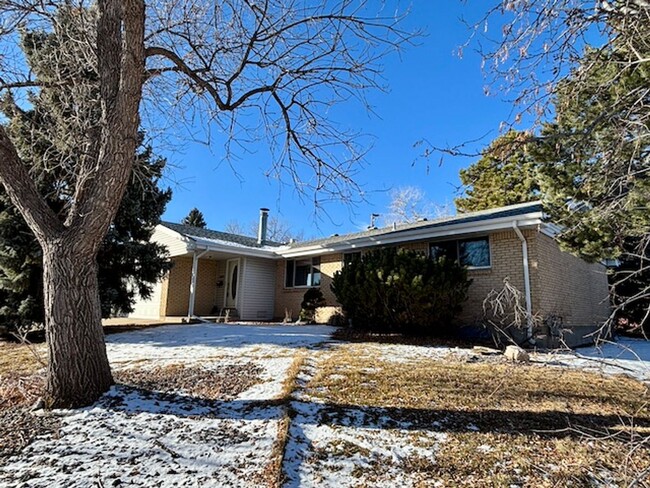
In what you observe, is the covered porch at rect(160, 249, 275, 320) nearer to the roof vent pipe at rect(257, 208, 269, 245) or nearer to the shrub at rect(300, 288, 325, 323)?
the roof vent pipe at rect(257, 208, 269, 245)

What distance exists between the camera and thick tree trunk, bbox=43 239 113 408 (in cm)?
379

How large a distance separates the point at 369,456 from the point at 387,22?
434 centimetres

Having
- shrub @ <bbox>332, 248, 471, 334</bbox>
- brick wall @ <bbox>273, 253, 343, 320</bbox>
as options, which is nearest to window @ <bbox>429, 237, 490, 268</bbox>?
shrub @ <bbox>332, 248, 471, 334</bbox>

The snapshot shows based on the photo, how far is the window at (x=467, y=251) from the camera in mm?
9867

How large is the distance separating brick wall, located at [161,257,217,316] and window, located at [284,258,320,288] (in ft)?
11.9

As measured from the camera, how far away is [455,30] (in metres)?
3.98

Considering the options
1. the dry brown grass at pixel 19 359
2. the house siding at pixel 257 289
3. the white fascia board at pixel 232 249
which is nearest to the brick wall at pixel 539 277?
the white fascia board at pixel 232 249

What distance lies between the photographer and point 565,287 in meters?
10.2

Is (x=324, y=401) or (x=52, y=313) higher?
(x=52, y=313)

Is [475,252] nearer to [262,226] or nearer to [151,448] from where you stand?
[151,448]

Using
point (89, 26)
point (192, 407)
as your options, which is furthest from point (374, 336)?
point (89, 26)

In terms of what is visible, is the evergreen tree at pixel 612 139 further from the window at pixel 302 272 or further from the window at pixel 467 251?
the window at pixel 302 272

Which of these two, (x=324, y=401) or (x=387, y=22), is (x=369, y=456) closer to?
(x=324, y=401)

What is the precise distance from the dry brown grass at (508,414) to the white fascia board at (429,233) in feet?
12.0
